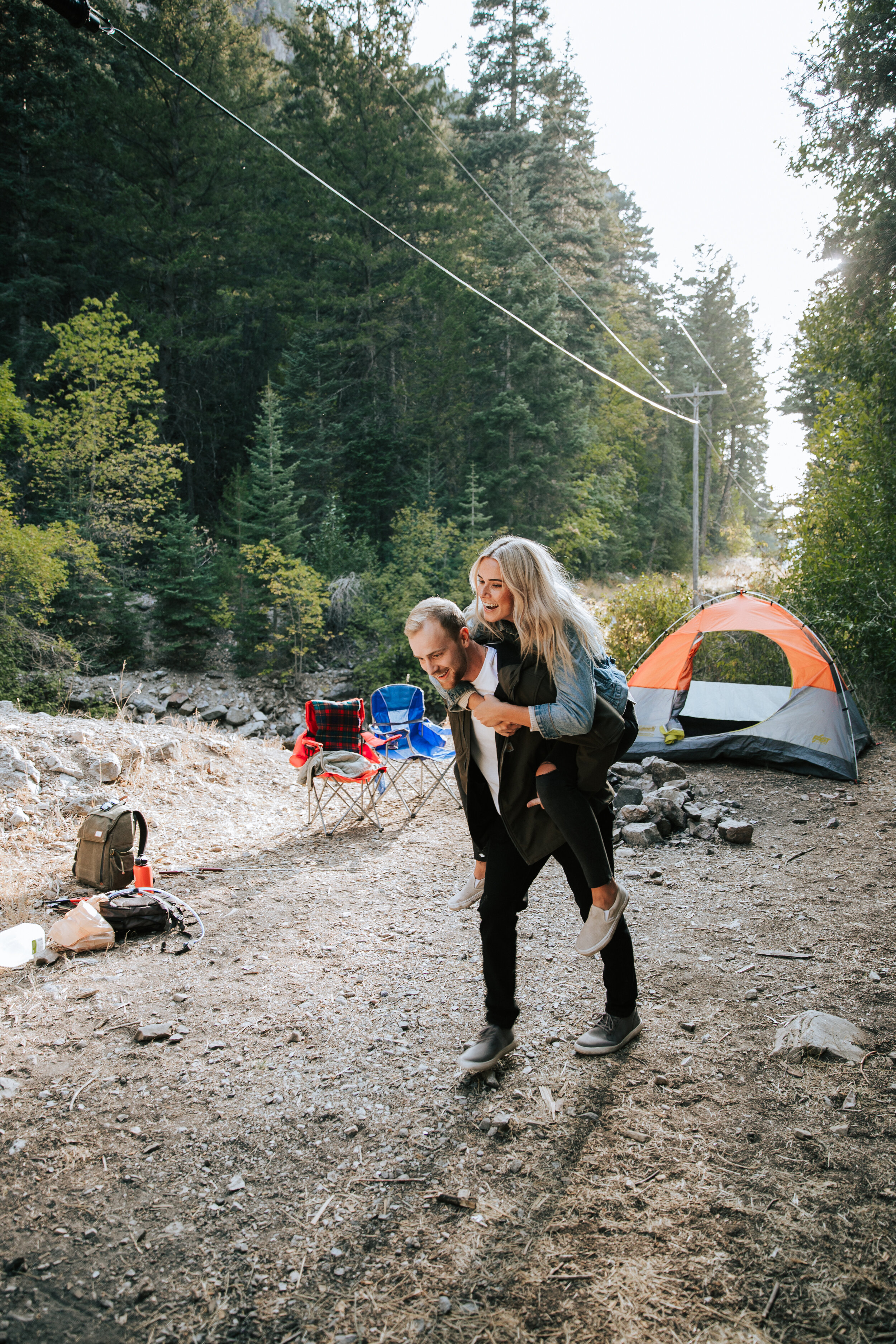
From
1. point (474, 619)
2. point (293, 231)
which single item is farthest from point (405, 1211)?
point (293, 231)

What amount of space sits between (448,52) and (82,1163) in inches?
1055

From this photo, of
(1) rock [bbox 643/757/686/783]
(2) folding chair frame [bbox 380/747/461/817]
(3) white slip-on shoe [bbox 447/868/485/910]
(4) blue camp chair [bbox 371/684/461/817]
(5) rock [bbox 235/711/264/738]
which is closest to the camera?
(3) white slip-on shoe [bbox 447/868/485/910]

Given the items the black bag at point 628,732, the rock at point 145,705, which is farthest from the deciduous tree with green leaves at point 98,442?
the black bag at point 628,732

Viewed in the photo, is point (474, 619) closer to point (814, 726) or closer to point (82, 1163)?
point (82, 1163)

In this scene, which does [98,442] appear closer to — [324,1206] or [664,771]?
[664,771]

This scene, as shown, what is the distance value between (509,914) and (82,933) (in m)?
2.16

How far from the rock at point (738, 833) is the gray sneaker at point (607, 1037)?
262 centimetres

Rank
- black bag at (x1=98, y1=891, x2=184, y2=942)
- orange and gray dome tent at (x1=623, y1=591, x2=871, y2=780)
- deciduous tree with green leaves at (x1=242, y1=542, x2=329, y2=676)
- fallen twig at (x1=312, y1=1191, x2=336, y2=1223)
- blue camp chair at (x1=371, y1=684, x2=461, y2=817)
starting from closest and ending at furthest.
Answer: fallen twig at (x1=312, y1=1191, x2=336, y2=1223)
black bag at (x1=98, y1=891, x2=184, y2=942)
blue camp chair at (x1=371, y1=684, x2=461, y2=817)
orange and gray dome tent at (x1=623, y1=591, x2=871, y2=780)
deciduous tree with green leaves at (x1=242, y1=542, x2=329, y2=676)

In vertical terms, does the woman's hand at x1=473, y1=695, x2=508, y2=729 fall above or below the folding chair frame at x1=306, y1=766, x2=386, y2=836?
above

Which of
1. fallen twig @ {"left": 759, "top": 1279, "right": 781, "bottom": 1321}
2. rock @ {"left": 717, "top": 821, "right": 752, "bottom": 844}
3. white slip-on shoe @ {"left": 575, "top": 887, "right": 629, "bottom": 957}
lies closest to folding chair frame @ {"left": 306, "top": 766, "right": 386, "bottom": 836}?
rock @ {"left": 717, "top": 821, "right": 752, "bottom": 844}

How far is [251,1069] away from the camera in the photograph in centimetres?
236

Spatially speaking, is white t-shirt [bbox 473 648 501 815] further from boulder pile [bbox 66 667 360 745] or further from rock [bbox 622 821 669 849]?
boulder pile [bbox 66 667 360 745]

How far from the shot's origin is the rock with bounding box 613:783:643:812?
205 inches

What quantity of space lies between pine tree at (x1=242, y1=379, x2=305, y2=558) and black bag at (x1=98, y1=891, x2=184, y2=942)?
14.1 m
